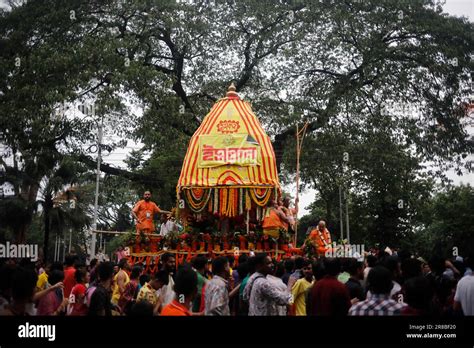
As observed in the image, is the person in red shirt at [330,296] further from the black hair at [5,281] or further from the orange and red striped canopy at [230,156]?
the orange and red striped canopy at [230,156]

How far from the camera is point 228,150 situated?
57.0ft

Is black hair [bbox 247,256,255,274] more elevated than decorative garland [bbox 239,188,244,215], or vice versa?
decorative garland [bbox 239,188,244,215]

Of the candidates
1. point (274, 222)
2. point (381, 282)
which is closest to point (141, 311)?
point (381, 282)

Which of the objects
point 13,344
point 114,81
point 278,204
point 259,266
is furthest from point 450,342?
point 114,81

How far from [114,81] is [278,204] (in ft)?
24.3

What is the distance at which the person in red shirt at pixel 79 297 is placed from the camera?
6.65 m

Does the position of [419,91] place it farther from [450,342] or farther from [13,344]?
[13,344]

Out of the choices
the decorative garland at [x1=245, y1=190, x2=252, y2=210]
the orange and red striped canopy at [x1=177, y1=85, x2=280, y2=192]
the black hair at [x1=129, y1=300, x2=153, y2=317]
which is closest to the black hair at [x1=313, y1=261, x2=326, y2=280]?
the black hair at [x1=129, y1=300, x2=153, y2=317]

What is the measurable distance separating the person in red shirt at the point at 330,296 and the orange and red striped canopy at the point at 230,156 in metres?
10.4

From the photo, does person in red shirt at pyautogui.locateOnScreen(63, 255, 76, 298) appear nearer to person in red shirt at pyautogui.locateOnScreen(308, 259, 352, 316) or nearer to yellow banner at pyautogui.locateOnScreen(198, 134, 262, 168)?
person in red shirt at pyautogui.locateOnScreen(308, 259, 352, 316)

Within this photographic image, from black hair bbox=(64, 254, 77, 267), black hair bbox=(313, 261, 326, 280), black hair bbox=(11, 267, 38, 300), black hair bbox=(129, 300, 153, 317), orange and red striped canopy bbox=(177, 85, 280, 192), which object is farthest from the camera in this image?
orange and red striped canopy bbox=(177, 85, 280, 192)

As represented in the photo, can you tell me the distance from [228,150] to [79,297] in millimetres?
10374

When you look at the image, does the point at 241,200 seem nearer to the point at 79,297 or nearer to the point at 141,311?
the point at 79,297

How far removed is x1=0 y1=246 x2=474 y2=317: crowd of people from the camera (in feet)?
18.1
